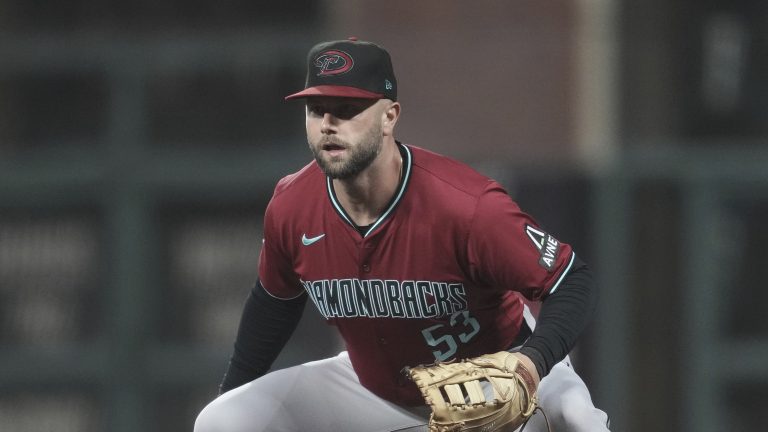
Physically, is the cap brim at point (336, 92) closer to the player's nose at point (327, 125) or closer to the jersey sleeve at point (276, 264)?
the player's nose at point (327, 125)

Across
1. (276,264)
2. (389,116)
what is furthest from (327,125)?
(276,264)

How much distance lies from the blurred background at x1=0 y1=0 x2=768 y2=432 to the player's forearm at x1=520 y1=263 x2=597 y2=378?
11.3 ft

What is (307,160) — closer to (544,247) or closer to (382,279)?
(382,279)

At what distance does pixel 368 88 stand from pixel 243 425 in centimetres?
97

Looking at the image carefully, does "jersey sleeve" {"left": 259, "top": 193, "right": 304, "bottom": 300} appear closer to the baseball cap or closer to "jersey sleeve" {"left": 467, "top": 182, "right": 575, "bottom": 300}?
the baseball cap

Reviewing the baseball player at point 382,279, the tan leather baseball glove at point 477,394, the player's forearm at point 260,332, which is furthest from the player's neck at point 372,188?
the tan leather baseball glove at point 477,394

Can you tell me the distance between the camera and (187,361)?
25.2 ft

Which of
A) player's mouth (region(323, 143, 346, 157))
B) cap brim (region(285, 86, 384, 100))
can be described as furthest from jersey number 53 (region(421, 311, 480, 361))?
cap brim (region(285, 86, 384, 100))

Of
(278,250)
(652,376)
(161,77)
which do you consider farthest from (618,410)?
(278,250)

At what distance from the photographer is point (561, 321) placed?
3795 millimetres

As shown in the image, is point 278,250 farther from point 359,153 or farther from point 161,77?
point 161,77

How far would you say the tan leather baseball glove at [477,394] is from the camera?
12.0 ft

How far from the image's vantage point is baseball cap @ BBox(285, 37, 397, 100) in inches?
150

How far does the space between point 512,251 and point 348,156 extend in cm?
49
